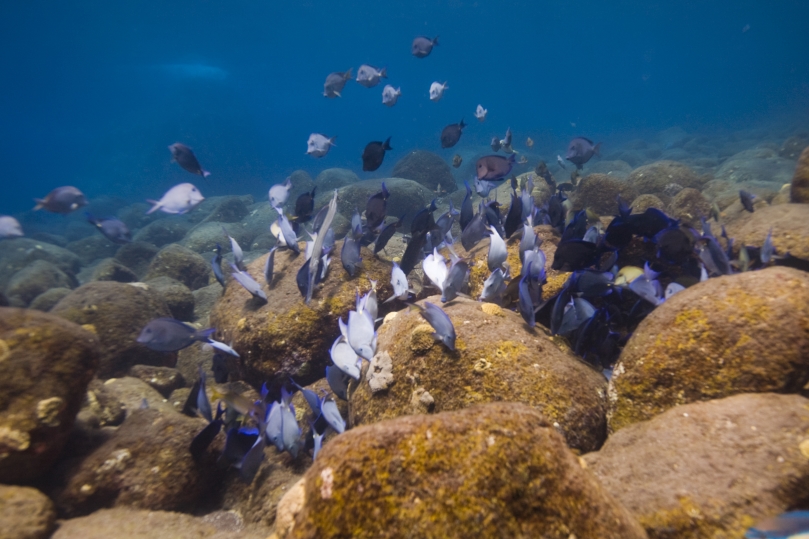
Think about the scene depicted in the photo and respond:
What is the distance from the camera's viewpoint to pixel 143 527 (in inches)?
111

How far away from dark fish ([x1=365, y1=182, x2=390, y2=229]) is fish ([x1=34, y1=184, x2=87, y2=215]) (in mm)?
9177

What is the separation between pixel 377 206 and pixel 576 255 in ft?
8.60

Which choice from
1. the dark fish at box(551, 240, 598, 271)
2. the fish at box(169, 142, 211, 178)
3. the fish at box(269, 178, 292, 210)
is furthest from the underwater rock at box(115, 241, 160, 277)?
the dark fish at box(551, 240, 598, 271)

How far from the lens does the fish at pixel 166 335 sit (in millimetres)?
4457

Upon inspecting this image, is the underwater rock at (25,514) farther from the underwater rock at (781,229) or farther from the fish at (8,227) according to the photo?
the fish at (8,227)

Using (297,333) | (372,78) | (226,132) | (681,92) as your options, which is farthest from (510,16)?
(297,333)

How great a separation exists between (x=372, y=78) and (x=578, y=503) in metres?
9.99

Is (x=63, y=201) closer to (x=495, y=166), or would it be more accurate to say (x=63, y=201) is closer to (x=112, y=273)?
(x=112, y=273)

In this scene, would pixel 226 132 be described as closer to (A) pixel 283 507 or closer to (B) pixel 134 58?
(B) pixel 134 58

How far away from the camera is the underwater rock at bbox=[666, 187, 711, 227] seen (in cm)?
855

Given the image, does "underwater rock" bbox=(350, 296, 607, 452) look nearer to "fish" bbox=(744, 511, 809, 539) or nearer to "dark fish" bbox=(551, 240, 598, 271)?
"dark fish" bbox=(551, 240, 598, 271)

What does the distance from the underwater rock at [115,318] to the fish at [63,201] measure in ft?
14.1

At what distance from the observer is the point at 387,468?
138cm

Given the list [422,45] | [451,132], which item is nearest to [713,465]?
[451,132]
